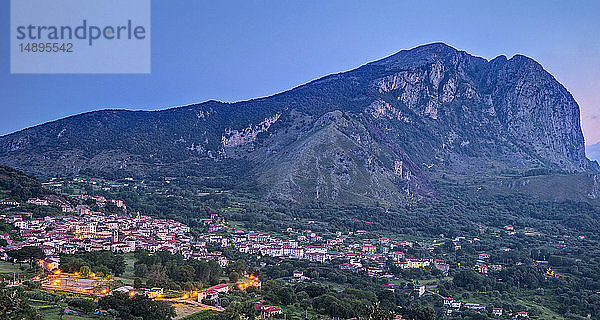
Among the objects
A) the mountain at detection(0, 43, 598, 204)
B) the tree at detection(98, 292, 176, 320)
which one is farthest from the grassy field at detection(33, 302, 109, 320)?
the mountain at detection(0, 43, 598, 204)

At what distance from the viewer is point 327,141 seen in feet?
405

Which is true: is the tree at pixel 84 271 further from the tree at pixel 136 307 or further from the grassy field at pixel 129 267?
the tree at pixel 136 307

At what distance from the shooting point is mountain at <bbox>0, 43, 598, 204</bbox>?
115812mm

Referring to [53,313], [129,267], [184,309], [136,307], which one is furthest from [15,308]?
[129,267]

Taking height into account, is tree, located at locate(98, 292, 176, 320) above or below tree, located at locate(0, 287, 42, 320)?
below

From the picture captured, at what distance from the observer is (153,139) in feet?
485

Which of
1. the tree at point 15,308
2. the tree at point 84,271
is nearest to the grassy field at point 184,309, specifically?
the tree at point 15,308

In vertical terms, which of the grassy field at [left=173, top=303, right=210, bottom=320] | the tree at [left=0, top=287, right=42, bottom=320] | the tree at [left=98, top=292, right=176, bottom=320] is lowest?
the grassy field at [left=173, top=303, right=210, bottom=320]

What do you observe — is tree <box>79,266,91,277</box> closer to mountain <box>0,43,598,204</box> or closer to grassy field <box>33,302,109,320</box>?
grassy field <box>33,302,109,320</box>

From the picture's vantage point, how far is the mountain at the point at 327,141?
116 m

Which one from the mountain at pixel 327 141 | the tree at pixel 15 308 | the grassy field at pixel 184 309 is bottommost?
the grassy field at pixel 184 309

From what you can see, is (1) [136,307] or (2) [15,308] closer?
(2) [15,308]

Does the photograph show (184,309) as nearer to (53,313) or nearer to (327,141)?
(53,313)

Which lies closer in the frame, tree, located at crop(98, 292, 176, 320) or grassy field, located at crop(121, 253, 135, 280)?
tree, located at crop(98, 292, 176, 320)
